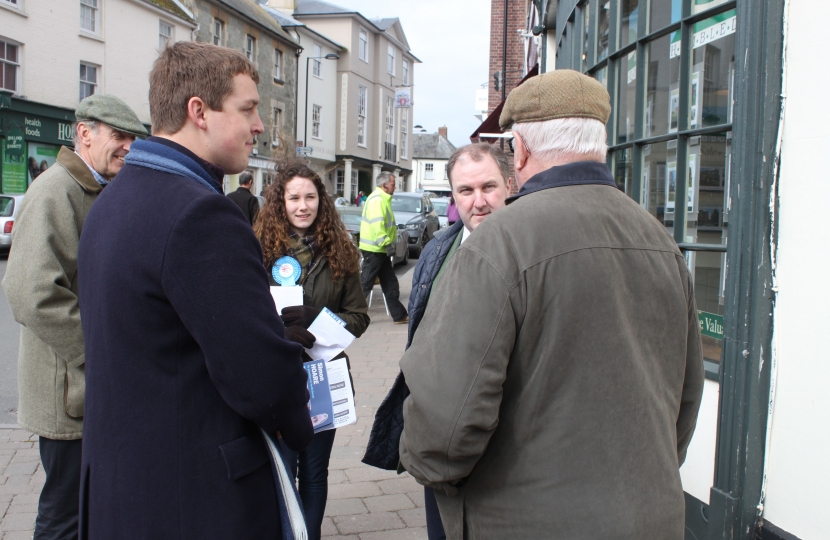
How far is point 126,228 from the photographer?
5.31 ft

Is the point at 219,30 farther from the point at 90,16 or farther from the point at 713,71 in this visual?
the point at 713,71

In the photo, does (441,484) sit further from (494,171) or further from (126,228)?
(494,171)

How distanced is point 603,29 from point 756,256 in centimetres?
282

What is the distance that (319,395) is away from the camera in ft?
8.56

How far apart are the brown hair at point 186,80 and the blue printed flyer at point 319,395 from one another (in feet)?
3.63

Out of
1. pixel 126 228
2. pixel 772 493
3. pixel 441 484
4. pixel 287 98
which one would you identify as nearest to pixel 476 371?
pixel 441 484

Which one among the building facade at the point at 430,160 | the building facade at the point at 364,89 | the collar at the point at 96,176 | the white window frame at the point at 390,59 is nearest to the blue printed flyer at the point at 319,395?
the collar at the point at 96,176

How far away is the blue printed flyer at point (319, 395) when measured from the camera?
8.46 ft

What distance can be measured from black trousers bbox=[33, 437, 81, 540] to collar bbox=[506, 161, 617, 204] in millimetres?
1825

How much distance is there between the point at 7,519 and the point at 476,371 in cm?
317

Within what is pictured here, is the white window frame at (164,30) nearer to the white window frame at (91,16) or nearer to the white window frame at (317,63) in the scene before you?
the white window frame at (91,16)

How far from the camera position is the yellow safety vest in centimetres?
896

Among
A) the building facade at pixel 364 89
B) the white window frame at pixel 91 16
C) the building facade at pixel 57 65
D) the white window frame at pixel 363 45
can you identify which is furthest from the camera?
the white window frame at pixel 363 45

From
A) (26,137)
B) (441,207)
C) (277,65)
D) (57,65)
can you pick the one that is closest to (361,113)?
(277,65)
